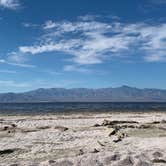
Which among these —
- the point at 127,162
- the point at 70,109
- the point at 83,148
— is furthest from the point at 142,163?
the point at 70,109

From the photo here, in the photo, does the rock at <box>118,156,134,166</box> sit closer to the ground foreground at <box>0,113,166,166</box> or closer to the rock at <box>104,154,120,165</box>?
the ground foreground at <box>0,113,166,166</box>

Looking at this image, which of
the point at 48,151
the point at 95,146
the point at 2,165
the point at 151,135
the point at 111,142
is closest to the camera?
the point at 2,165

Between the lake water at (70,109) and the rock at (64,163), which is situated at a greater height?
the lake water at (70,109)

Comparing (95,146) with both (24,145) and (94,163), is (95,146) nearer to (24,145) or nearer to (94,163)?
(24,145)


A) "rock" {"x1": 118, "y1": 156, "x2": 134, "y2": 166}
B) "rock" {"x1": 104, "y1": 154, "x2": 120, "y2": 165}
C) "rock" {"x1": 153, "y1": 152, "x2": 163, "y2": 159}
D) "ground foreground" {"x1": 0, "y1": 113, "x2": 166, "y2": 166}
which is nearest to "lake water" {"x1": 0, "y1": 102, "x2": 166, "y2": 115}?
"ground foreground" {"x1": 0, "y1": 113, "x2": 166, "y2": 166}

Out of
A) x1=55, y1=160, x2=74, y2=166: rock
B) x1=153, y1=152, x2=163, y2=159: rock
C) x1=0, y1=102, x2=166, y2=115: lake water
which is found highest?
x1=0, y1=102, x2=166, y2=115: lake water

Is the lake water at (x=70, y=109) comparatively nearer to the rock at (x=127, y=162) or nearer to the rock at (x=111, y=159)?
the rock at (x=111, y=159)

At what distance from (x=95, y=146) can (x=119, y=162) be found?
669cm

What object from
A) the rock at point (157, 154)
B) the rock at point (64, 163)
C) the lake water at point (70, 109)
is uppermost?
the lake water at point (70, 109)

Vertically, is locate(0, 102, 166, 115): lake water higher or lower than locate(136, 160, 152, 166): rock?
higher

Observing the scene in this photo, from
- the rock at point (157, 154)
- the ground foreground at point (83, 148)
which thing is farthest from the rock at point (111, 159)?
the rock at point (157, 154)

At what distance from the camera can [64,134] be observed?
2583 cm

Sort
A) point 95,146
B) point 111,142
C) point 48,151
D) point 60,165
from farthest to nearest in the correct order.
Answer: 1. point 111,142
2. point 95,146
3. point 48,151
4. point 60,165

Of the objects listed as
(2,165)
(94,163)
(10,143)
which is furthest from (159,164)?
(10,143)
